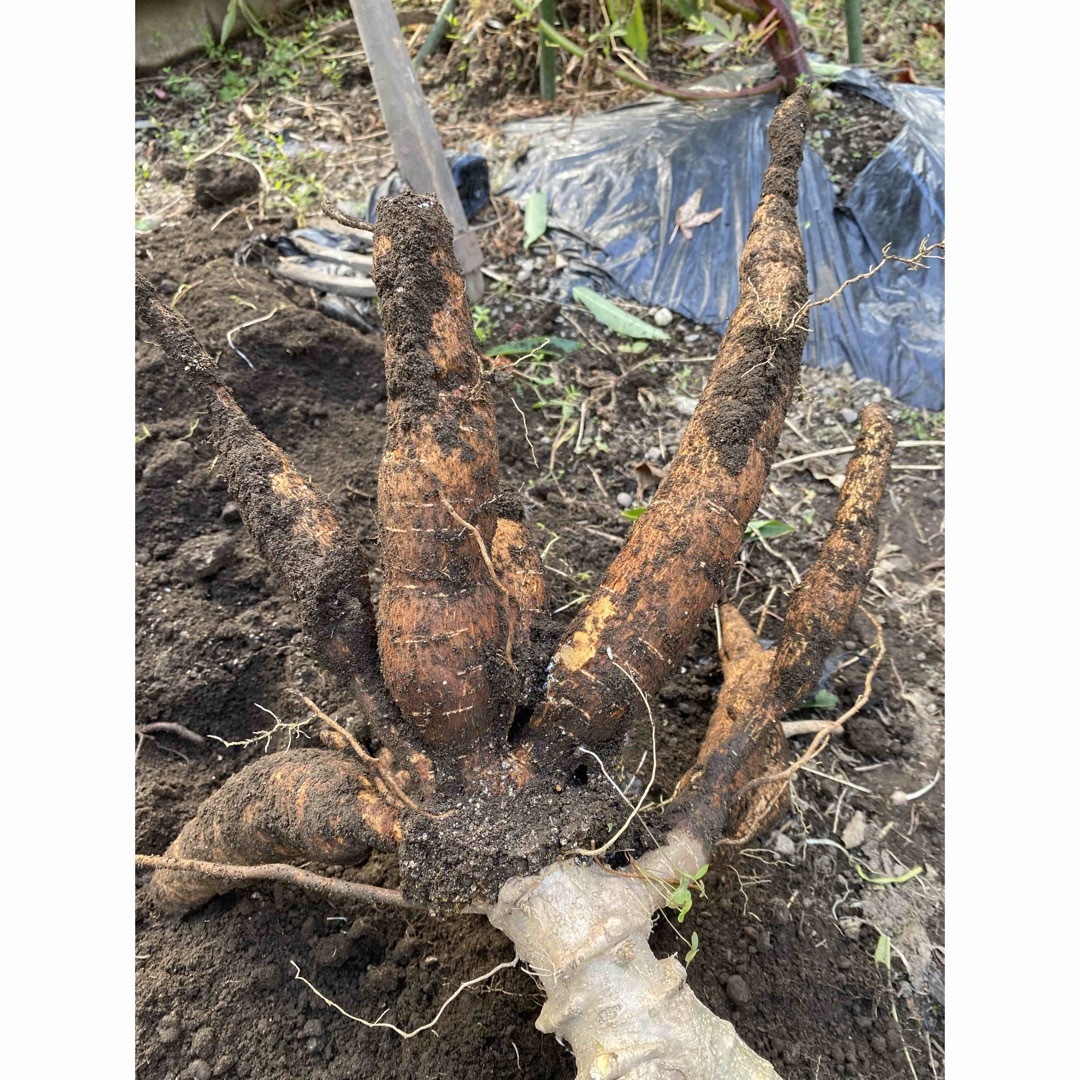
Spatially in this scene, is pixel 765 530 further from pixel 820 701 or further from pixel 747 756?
pixel 747 756

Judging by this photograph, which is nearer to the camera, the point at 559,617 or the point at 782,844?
the point at 782,844

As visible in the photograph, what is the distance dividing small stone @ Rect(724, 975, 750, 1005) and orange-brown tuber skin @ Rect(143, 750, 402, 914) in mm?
577

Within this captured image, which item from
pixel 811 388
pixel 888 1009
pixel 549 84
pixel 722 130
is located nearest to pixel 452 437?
pixel 888 1009

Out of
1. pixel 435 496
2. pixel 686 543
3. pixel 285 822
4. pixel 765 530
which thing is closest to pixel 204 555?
pixel 285 822

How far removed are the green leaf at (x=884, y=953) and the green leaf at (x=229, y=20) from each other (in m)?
3.53

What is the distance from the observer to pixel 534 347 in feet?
7.04

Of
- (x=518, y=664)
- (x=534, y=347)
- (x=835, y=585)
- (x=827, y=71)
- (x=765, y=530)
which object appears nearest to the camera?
(x=518, y=664)

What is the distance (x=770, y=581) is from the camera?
178 centimetres

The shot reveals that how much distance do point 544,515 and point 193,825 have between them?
3.16ft

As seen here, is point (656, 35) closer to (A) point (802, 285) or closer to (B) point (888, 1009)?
(A) point (802, 285)

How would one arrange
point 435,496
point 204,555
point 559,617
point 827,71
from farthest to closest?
point 827,71 → point 204,555 → point 559,617 → point 435,496

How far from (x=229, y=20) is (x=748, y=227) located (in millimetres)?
2144

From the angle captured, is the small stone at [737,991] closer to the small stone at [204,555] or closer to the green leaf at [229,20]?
the small stone at [204,555]

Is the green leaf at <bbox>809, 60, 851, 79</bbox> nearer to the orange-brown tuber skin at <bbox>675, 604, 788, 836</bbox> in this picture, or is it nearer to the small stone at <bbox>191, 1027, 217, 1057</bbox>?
the orange-brown tuber skin at <bbox>675, 604, 788, 836</bbox>
